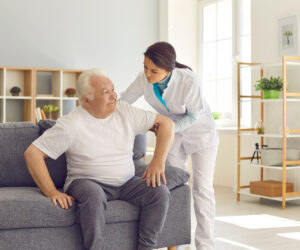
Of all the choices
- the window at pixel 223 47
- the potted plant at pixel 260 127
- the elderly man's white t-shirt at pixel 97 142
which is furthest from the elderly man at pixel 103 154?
the window at pixel 223 47

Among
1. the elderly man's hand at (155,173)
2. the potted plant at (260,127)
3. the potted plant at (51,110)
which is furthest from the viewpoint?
the potted plant at (51,110)

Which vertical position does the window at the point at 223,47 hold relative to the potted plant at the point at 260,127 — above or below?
above

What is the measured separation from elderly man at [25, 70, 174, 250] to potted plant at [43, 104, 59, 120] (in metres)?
3.64

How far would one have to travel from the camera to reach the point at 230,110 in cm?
662

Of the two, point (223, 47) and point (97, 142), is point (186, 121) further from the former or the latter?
point (223, 47)

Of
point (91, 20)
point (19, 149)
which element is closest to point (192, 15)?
point (91, 20)

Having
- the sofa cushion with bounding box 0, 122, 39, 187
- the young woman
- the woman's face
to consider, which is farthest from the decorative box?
the sofa cushion with bounding box 0, 122, 39, 187

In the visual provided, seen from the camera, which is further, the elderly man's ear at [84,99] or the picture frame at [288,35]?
the picture frame at [288,35]

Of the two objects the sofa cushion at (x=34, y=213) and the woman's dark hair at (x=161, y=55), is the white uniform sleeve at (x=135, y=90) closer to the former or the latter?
the woman's dark hair at (x=161, y=55)

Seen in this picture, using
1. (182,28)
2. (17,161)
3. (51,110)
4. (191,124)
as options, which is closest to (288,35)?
(182,28)

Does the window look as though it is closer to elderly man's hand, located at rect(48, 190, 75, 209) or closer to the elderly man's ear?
the elderly man's ear

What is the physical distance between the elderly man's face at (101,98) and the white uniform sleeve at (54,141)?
0.21 m

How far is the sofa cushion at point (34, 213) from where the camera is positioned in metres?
2.37

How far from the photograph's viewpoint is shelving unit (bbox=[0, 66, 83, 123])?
611 cm
